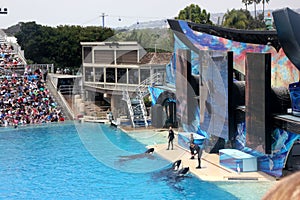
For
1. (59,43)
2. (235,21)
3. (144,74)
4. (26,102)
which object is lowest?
(26,102)

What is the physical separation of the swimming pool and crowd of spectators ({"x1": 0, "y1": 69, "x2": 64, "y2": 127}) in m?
4.11

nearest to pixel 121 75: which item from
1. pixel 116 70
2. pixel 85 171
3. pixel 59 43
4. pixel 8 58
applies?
pixel 116 70

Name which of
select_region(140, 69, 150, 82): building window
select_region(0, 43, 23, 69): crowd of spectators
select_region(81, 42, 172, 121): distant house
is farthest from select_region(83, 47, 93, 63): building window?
select_region(140, 69, 150, 82): building window

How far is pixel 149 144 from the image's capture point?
64.8 feet

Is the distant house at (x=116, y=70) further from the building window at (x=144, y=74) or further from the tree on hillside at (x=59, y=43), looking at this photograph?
the tree on hillside at (x=59, y=43)

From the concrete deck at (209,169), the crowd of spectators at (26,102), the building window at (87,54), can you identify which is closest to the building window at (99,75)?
the building window at (87,54)

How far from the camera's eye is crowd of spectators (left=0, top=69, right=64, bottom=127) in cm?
2697

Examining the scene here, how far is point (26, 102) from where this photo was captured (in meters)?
28.6

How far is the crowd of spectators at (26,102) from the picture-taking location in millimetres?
26969

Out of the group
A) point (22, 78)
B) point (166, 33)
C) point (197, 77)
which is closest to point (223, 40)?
point (197, 77)

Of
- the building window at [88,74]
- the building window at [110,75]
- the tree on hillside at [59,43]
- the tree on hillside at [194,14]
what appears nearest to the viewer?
the building window at [110,75]

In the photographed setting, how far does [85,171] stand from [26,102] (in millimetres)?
14428

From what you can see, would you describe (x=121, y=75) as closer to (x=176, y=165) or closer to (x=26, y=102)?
(x=26, y=102)

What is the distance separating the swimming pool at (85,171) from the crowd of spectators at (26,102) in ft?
13.5
